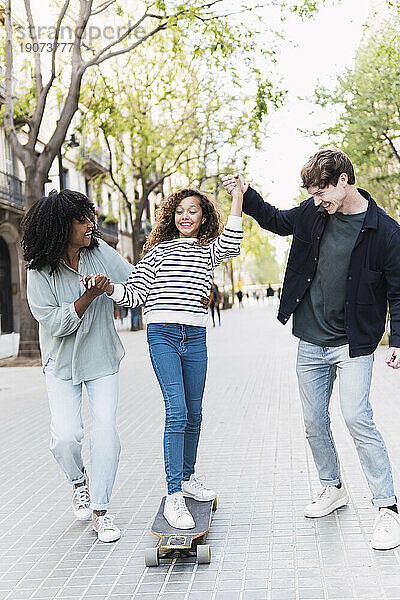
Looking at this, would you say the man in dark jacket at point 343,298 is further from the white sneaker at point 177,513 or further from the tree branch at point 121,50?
the tree branch at point 121,50

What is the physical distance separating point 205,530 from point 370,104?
14775mm

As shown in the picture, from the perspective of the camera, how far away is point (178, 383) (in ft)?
15.0

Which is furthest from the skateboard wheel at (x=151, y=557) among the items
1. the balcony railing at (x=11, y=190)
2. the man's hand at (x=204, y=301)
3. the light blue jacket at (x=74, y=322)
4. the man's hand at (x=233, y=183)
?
the balcony railing at (x=11, y=190)

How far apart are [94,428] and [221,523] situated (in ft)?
3.27

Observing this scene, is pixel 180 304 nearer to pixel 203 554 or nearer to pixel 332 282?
pixel 332 282

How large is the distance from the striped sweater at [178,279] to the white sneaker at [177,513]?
3.19ft

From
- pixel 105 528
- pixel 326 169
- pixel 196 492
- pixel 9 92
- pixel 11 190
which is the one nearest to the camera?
pixel 326 169

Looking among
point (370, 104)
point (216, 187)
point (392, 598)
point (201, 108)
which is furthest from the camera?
point (216, 187)

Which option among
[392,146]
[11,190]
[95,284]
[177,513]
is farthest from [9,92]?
[177,513]

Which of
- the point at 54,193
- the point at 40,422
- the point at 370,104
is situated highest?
the point at 370,104

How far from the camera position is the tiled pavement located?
4.01 m

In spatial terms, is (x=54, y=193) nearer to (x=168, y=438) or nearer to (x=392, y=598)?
(x=168, y=438)

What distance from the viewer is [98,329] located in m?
4.84

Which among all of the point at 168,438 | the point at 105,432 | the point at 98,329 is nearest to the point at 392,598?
the point at 168,438
